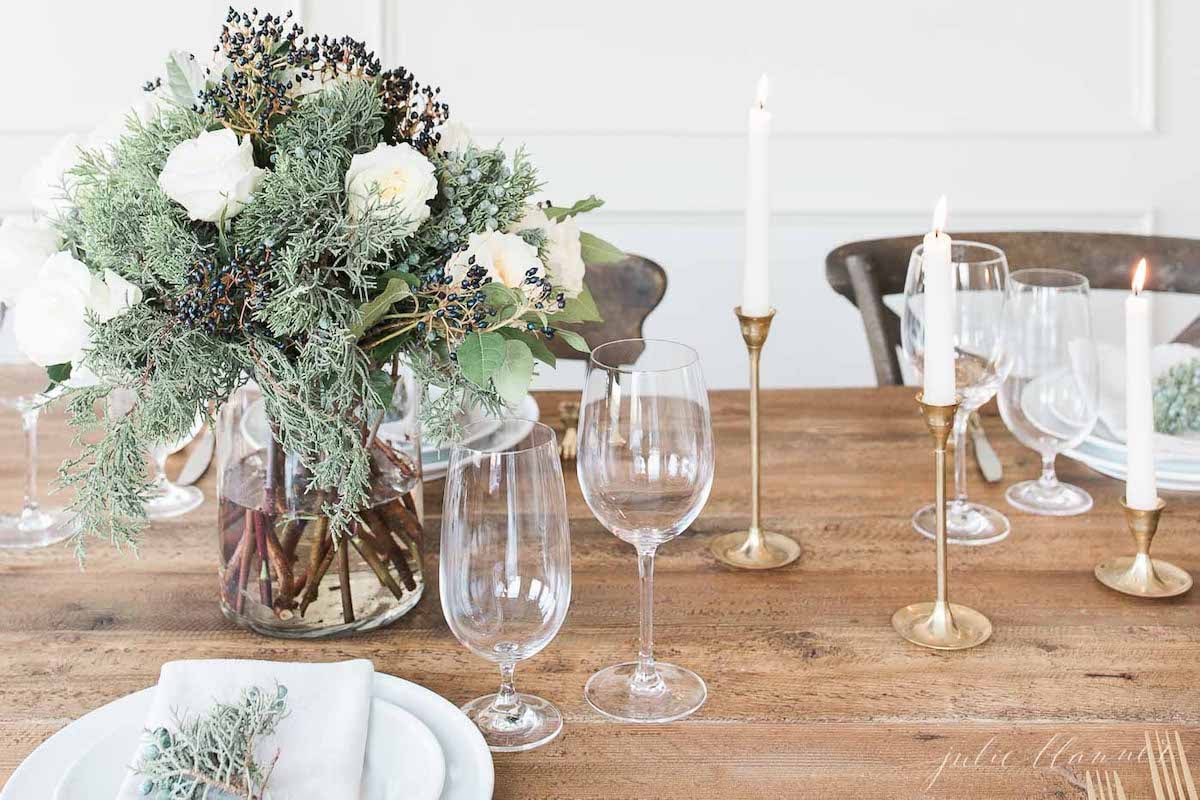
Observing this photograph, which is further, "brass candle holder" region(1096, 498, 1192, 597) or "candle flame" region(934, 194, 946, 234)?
"brass candle holder" region(1096, 498, 1192, 597)

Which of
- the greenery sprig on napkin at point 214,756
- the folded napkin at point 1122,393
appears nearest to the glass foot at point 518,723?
the greenery sprig on napkin at point 214,756

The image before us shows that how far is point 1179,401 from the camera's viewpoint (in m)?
1.35

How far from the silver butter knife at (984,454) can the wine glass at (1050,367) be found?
7 cm

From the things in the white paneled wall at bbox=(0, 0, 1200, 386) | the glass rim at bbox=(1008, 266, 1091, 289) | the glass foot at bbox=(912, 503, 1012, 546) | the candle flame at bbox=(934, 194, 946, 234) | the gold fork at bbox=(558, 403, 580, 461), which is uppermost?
the white paneled wall at bbox=(0, 0, 1200, 386)

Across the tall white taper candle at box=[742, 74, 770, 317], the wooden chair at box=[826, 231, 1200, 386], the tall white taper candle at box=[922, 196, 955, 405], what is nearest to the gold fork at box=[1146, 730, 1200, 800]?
the tall white taper candle at box=[922, 196, 955, 405]

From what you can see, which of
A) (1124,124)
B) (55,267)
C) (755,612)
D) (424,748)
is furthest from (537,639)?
(1124,124)

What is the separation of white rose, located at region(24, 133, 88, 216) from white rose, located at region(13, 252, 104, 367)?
0.11m

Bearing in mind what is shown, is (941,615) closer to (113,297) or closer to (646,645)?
(646,645)

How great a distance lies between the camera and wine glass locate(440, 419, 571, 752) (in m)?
0.80

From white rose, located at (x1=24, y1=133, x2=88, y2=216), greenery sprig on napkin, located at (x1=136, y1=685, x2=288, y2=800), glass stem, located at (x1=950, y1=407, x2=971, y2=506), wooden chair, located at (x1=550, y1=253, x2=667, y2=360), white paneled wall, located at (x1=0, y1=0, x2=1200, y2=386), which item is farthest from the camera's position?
white paneled wall, located at (x1=0, y1=0, x2=1200, y2=386)

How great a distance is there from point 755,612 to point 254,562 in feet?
1.35

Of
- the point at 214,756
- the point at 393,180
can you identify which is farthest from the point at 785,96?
the point at 214,756

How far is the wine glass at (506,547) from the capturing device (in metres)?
0.80

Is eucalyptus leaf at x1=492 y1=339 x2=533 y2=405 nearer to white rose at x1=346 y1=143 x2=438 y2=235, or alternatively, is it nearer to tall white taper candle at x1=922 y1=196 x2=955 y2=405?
white rose at x1=346 y1=143 x2=438 y2=235
